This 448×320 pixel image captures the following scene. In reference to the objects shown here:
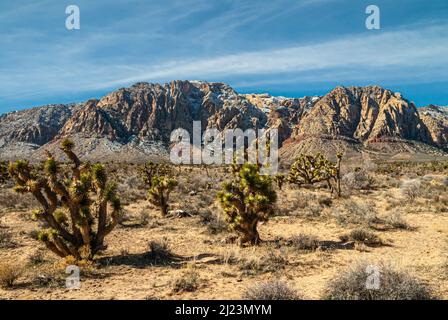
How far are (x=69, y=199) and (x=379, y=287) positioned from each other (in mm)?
7705

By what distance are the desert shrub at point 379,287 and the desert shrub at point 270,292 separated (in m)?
0.84

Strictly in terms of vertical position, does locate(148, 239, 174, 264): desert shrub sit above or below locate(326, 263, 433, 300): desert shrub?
below

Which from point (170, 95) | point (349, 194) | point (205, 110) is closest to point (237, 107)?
point (205, 110)

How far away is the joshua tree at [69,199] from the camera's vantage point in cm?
978

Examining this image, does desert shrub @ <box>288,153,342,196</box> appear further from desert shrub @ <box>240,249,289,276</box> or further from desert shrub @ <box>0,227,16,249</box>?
desert shrub @ <box>0,227,16,249</box>

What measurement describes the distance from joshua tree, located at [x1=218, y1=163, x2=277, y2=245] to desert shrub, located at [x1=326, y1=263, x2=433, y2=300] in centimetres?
468

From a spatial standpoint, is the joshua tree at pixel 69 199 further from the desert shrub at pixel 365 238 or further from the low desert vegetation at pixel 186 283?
the desert shrub at pixel 365 238

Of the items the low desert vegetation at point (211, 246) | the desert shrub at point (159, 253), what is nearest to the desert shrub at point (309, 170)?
the low desert vegetation at point (211, 246)

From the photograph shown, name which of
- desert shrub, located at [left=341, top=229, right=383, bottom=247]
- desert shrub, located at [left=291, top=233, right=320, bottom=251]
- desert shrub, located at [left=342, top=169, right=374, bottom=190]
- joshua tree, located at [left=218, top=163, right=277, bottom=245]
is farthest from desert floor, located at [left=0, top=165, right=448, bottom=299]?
desert shrub, located at [left=342, top=169, right=374, bottom=190]

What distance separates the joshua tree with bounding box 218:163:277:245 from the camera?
12.4 metres

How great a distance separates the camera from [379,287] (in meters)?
7.25

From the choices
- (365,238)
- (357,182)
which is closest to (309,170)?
(357,182)

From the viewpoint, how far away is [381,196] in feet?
81.5

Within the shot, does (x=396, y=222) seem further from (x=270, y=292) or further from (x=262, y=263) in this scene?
(x=270, y=292)
